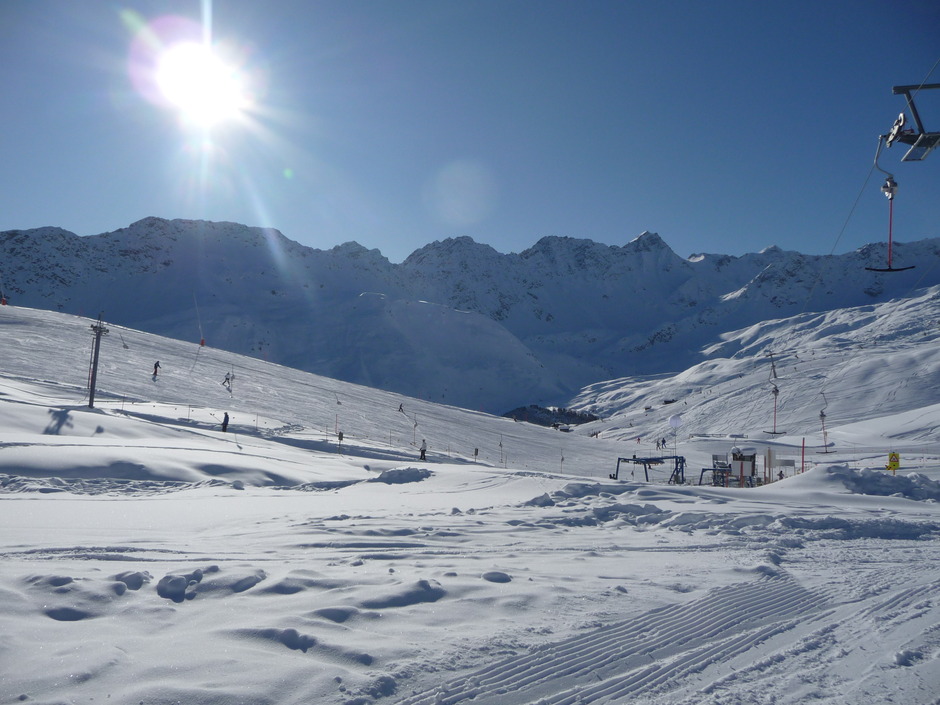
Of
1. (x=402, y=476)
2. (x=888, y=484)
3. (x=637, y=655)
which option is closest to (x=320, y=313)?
(x=402, y=476)

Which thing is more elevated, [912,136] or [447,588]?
[912,136]

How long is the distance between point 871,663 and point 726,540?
431cm

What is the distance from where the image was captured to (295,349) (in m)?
105

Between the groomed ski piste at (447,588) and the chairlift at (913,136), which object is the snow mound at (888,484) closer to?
the groomed ski piste at (447,588)

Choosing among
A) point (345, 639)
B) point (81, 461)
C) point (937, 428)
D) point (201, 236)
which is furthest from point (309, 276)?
point (345, 639)

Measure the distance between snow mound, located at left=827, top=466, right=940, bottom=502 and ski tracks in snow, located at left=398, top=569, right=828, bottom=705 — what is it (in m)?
11.5

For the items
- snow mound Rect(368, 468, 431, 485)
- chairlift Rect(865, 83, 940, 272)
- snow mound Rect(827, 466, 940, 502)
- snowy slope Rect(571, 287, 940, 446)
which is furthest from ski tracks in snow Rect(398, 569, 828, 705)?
snowy slope Rect(571, 287, 940, 446)

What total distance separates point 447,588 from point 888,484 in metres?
14.8

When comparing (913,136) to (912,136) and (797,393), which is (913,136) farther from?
(797,393)

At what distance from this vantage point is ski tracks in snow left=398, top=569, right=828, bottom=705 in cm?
380

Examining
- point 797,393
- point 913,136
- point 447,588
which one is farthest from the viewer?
point 797,393

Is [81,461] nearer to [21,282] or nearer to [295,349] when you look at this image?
[295,349]

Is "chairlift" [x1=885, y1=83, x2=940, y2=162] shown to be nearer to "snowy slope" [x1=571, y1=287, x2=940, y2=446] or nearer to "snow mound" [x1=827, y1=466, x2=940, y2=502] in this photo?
"snow mound" [x1=827, y1=466, x2=940, y2=502]

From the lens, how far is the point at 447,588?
18.5 ft
